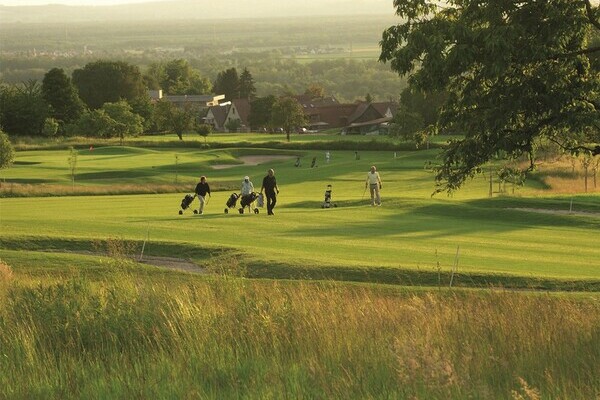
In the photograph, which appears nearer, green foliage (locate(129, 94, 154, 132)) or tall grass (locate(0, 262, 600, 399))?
tall grass (locate(0, 262, 600, 399))

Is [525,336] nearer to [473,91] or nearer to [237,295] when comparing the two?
[237,295]

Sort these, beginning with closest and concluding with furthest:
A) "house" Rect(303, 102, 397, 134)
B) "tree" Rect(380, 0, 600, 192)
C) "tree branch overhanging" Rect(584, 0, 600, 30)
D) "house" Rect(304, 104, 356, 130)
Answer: "tree" Rect(380, 0, 600, 192) → "tree branch overhanging" Rect(584, 0, 600, 30) → "house" Rect(303, 102, 397, 134) → "house" Rect(304, 104, 356, 130)

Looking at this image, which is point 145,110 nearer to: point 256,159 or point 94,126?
point 94,126

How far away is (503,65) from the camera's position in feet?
48.2

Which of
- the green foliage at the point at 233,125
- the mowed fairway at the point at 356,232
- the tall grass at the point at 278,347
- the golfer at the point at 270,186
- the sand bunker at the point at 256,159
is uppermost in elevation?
the tall grass at the point at 278,347

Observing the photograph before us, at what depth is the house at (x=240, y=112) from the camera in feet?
579

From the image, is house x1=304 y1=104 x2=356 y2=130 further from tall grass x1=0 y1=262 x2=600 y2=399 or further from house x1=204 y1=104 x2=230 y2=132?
tall grass x1=0 y1=262 x2=600 y2=399

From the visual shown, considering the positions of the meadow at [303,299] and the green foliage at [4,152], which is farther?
the green foliage at [4,152]

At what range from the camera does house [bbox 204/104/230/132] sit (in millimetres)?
184250

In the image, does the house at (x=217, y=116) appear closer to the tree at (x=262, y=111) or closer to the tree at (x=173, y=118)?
the tree at (x=262, y=111)

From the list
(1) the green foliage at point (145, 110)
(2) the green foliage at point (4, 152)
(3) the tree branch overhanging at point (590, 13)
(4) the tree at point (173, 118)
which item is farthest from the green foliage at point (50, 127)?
(3) the tree branch overhanging at point (590, 13)

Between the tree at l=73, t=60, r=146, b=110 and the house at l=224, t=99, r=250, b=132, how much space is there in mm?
33105

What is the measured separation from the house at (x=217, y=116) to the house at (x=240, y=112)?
1.41 m

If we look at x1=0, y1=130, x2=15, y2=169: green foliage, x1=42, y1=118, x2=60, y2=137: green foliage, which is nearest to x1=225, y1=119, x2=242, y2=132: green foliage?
x1=42, y1=118, x2=60, y2=137: green foliage
